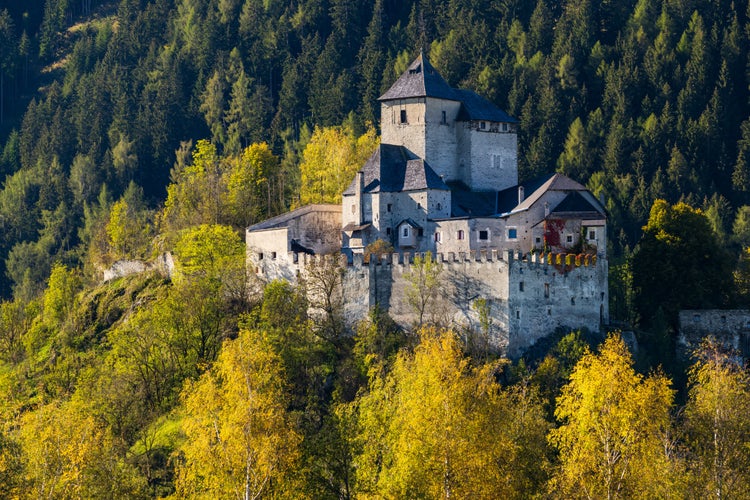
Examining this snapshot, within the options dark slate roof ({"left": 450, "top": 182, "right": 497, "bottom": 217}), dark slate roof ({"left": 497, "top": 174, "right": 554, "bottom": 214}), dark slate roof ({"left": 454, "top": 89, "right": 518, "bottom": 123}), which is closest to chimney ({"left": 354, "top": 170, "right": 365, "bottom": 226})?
dark slate roof ({"left": 450, "top": 182, "right": 497, "bottom": 217})

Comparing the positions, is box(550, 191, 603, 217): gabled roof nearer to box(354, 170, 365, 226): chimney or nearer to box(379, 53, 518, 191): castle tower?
box(379, 53, 518, 191): castle tower

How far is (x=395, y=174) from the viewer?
6625 centimetres

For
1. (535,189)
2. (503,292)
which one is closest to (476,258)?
(503,292)

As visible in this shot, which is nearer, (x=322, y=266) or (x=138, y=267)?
(x=322, y=266)

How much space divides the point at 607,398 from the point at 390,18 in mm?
98178

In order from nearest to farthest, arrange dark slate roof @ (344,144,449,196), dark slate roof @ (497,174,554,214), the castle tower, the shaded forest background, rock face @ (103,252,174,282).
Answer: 1. dark slate roof @ (497,174,554,214)
2. dark slate roof @ (344,144,449,196)
3. the castle tower
4. rock face @ (103,252,174,282)
5. the shaded forest background

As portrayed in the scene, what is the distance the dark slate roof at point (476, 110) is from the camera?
69.7 metres

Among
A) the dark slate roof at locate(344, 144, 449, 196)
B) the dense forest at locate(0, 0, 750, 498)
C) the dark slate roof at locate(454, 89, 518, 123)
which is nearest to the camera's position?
the dense forest at locate(0, 0, 750, 498)

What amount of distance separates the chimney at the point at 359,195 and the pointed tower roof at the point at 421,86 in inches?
230

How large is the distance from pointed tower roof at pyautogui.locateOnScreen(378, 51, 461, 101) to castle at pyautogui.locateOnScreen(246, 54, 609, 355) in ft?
0.26

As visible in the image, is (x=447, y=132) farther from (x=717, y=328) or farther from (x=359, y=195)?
(x=717, y=328)

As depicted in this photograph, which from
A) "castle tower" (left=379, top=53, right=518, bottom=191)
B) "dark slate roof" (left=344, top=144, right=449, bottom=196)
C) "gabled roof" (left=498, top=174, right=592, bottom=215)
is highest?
"castle tower" (left=379, top=53, right=518, bottom=191)

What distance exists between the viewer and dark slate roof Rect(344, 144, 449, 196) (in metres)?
65.2

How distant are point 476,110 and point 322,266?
566 inches
